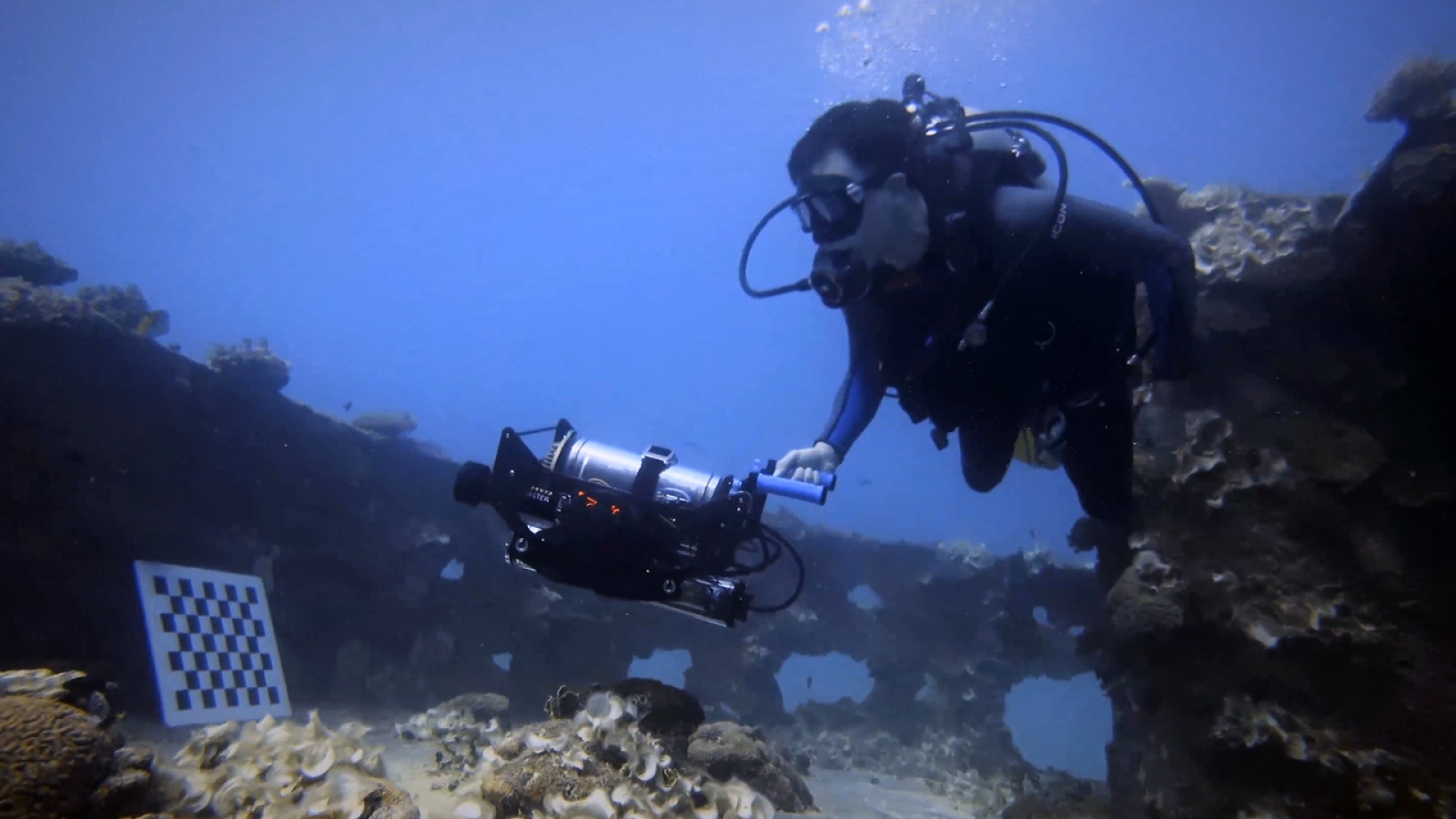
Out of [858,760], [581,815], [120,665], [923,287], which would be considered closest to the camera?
[581,815]

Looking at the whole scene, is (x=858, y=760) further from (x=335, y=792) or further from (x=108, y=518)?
(x=108, y=518)

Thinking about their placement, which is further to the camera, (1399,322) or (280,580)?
(280,580)

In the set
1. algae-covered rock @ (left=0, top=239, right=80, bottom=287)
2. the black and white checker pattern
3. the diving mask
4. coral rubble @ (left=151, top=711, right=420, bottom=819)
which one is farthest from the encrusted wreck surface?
algae-covered rock @ (left=0, top=239, right=80, bottom=287)

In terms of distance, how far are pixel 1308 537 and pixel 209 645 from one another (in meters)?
11.2

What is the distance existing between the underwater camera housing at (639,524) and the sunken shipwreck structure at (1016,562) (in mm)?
1912

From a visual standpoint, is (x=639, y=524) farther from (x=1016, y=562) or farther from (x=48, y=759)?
(x=1016, y=562)

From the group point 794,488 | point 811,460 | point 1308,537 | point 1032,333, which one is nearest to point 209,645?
point 811,460

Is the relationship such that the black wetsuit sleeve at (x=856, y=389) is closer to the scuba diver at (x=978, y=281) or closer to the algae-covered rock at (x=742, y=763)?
the scuba diver at (x=978, y=281)

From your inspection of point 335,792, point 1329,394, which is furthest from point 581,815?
point 1329,394

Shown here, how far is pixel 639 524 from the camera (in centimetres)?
357

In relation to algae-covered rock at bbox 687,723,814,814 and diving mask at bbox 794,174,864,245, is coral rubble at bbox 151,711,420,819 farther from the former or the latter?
diving mask at bbox 794,174,864,245

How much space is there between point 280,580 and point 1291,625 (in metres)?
12.8

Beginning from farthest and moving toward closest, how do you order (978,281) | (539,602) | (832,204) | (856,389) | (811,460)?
1. (539,602)
2. (856,389)
3. (811,460)
4. (978,281)
5. (832,204)

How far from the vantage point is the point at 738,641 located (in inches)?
551
